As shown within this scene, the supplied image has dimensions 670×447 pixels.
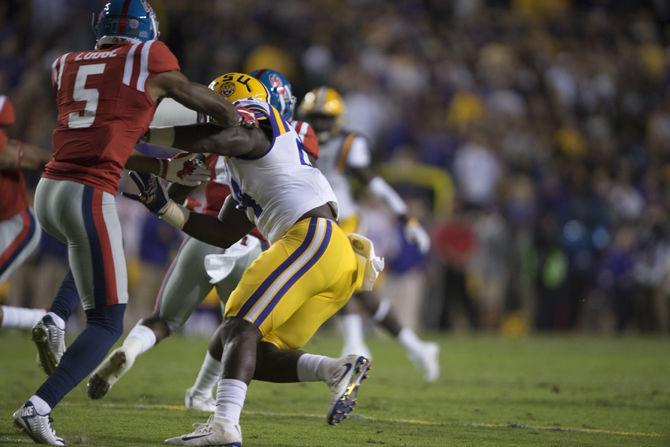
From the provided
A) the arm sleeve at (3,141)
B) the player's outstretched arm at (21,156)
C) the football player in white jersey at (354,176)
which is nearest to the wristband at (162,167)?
the player's outstretched arm at (21,156)

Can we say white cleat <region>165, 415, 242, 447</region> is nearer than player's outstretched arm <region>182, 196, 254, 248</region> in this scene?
Yes

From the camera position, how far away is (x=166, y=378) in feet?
27.1

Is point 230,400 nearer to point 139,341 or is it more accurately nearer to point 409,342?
point 139,341

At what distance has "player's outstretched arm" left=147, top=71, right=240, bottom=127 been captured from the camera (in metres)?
4.73

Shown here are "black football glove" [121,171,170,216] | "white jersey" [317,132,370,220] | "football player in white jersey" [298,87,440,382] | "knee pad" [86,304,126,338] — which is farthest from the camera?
"white jersey" [317,132,370,220]

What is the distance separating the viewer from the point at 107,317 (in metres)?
4.85

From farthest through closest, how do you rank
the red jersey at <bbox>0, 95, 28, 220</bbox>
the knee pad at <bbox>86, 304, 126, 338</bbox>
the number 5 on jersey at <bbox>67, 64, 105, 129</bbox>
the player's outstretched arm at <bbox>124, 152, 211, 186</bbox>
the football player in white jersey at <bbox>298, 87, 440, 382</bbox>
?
1. the football player in white jersey at <bbox>298, 87, 440, 382</bbox>
2. the red jersey at <bbox>0, 95, 28, 220</bbox>
3. the player's outstretched arm at <bbox>124, 152, 211, 186</bbox>
4. the knee pad at <bbox>86, 304, 126, 338</bbox>
5. the number 5 on jersey at <bbox>67, 64, 105, 129</bbox>

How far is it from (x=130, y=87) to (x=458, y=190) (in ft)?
34.8

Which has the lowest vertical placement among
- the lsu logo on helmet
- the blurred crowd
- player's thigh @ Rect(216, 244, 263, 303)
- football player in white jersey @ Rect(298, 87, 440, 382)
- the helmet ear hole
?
the blurred crowd

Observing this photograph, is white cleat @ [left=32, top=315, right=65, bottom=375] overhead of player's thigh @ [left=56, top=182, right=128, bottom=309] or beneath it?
beneath

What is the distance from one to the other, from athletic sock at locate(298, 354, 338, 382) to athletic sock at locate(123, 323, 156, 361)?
42.7 inches

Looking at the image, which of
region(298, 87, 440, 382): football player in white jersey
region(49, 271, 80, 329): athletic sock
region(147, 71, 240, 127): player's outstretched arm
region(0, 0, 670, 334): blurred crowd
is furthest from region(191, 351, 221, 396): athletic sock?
region(0, 0, 670, 334): blurred crowd

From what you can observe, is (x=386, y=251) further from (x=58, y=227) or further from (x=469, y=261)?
(x=58, y=227)

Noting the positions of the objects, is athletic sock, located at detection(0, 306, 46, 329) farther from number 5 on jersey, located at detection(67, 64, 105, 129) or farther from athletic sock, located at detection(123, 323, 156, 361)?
number 5 on jersey, located at detection(67, 64, 105, 129)
